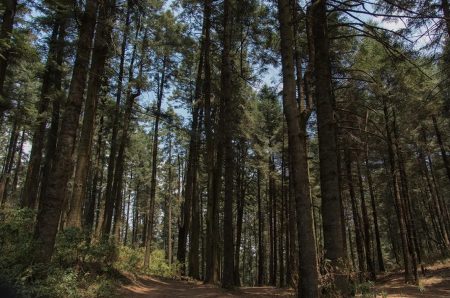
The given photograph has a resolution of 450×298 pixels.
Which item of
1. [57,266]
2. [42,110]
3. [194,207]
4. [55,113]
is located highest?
[42,110]

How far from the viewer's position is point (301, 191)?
239 inches

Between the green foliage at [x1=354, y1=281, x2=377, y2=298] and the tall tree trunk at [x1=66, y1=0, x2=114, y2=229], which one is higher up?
the tall tree trunk at [x1=66, y1=0, x2=114, y2=229]

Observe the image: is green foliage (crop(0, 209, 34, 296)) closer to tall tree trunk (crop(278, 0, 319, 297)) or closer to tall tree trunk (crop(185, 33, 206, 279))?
tall tree trunk (crop(278, 0, 319, 297))

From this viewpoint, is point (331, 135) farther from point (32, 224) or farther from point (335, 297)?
point (32, 224)

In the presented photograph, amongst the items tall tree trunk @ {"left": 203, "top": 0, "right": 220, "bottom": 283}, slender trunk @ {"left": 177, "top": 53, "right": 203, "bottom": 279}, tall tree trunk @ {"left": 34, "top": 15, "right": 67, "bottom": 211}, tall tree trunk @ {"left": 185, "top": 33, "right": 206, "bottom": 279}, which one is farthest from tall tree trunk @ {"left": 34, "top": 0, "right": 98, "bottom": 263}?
slender trunk @ {"left": 177, "top": 53, "right": 203, "bottom": 279}

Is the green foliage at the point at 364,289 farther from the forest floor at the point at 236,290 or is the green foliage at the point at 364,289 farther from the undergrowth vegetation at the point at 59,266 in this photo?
the undergrowth vegetation at the point at 59,266

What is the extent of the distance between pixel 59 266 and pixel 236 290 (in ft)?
21.9

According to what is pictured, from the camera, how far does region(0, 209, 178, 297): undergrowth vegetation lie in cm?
648

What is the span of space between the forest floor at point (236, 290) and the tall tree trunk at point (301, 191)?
507cm

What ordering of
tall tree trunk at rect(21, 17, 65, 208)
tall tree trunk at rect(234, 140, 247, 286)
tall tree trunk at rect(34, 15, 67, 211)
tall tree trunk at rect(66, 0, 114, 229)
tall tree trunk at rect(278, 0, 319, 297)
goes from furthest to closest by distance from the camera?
tall tree trunk at rect(234, 140, 247, 286), tall tree trunk at rect(21, 17, 65, 208), tall tree trunk at rect(34, 15, 67, 211), tall tree trunk at rect(66, 0, 114, 229), tall tree trunk at rect(278, 0, 319, 297)

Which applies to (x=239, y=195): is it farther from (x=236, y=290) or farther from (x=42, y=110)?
(x=236, y=290)

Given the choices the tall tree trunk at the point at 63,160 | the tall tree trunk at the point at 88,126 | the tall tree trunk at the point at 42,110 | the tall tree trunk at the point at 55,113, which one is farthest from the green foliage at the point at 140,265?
the tall tree trunk at the point at 63,160

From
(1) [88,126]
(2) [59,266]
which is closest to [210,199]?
(1) [88,126]

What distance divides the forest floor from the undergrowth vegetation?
757 millimetres
